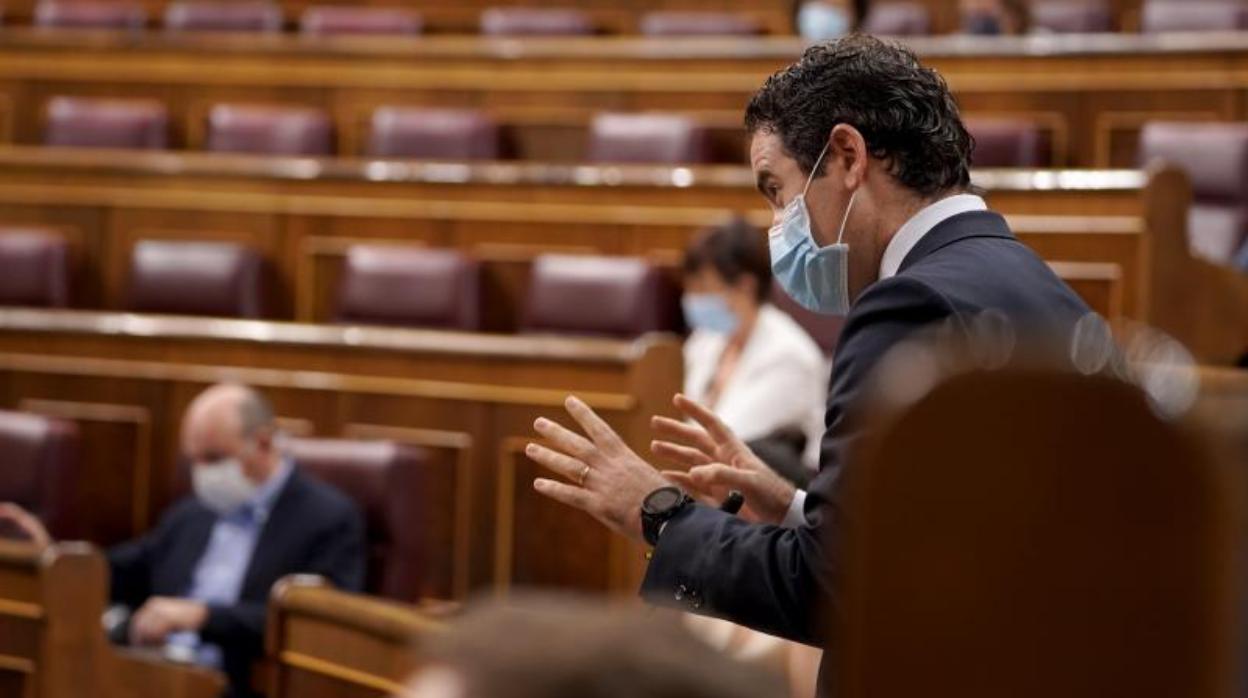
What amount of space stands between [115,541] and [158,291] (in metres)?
0.41

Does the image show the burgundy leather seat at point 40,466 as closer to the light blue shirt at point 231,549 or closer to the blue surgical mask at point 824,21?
the light blue shirt at point 231,549

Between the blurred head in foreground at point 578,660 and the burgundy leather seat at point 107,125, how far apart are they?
229 centimetres

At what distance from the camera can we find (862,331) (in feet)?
1.89

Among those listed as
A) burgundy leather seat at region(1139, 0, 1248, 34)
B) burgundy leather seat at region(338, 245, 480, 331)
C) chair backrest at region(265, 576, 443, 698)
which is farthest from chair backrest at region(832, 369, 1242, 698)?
burgundy leather seat at region(1139, 0, 1248, 34)

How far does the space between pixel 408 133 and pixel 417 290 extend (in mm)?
407

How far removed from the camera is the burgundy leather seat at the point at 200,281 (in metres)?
2.07

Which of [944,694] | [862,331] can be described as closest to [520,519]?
[862,331]

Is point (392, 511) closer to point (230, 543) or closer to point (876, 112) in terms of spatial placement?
point (230, 543)

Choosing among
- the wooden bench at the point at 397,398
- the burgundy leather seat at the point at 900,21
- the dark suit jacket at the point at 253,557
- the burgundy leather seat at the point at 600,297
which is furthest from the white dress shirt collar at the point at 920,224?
the burgundy leather seat at the point at 900,21

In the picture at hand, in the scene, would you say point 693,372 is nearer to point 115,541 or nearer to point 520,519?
point 520,519

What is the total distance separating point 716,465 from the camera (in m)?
0.64

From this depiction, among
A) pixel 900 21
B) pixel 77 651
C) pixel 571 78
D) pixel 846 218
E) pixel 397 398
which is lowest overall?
pixel 77 651

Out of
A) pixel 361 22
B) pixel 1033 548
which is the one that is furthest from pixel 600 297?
pixel 1033 548

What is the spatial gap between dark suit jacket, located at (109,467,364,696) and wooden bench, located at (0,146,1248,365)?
54 cm
